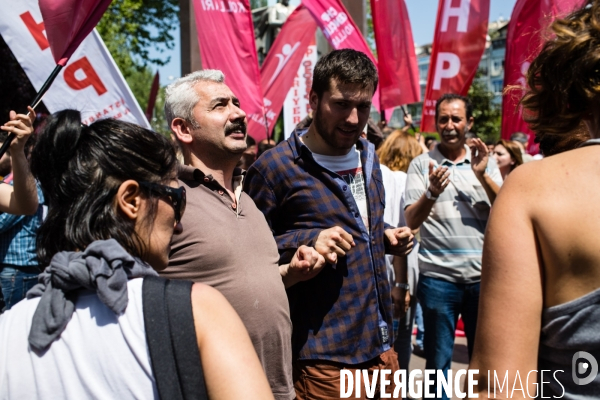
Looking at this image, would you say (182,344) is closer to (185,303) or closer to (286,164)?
(185,303)

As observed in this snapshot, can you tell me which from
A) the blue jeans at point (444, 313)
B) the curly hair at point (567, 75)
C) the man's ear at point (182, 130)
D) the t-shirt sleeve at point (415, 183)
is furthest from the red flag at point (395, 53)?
the curly hair at point (567, 75)

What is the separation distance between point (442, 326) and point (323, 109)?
2066 mm

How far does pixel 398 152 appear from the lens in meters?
5.61

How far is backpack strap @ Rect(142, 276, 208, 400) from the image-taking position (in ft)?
4.15

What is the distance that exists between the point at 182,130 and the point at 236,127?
9.7 inches

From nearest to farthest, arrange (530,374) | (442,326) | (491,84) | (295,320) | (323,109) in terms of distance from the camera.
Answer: (530,374), (295,320), (323,109), (442,326), (491,84)

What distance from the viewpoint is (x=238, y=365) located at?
4.27 ft

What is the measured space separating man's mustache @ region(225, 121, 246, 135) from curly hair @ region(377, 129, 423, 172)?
2934 mm

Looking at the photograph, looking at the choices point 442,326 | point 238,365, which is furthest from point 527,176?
point 442,326

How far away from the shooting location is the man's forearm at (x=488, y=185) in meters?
4.36

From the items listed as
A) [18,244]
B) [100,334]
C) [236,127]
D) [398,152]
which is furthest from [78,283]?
[398,152]

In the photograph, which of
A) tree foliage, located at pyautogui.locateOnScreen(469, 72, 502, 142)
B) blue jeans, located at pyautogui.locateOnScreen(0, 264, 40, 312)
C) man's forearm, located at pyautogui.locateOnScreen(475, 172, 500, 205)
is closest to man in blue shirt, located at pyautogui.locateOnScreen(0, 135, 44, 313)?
blue jeans, located at pyautogui.locateOnScreen(0, 264, 40, 312)

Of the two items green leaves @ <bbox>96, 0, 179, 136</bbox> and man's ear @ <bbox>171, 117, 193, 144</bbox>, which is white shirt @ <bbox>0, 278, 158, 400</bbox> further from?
green leaves @ <bbox>96, 0, 179, 136</bbox>

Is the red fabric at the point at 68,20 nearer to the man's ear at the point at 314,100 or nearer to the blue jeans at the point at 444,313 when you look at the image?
the man's ear at the point at 314,100
